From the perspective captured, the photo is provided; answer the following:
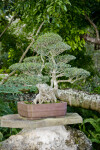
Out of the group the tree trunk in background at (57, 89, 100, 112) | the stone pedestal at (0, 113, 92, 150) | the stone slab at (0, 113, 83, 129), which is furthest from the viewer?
the tree trunk in background at (57, 89, 100, 112)

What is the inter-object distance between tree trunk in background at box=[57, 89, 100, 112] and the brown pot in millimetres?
1669

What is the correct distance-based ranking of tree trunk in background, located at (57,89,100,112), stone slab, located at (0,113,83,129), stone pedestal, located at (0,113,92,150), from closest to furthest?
1. stone slab, located at (0,113,83,129)
2. stone pedestal, located at (0,113,92,150)
3. tree trunk in background, located at (57,89,100,112)

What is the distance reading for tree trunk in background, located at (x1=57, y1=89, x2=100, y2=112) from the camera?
3580 mm

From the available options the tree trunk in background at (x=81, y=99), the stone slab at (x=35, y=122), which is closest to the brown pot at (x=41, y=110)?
the stone slab at (x=35, y=122)

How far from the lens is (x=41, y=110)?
6.48 ft

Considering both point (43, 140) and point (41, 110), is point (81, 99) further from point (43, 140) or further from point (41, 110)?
point (41, 110)

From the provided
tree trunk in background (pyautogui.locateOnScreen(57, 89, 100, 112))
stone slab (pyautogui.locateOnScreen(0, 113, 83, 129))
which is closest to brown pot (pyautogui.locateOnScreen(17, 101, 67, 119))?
stone slab (pyautogui.locateOnScreen(0, 113, 83, 129))

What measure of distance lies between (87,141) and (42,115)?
2.32 ft

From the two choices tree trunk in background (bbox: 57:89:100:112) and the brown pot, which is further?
tree trunk in background (bbox: 57:89:100:112)

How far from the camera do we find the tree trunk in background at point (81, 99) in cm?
358

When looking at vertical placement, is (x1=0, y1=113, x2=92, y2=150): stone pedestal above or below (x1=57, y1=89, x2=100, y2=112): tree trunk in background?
above

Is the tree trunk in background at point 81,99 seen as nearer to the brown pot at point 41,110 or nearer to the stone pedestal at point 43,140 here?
the stone pedestal at point 43,140

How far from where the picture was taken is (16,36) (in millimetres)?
6730

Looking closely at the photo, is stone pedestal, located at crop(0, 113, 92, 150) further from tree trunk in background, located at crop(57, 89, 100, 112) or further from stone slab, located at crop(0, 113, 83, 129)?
tree trunk in background, located at crop(57, 89, 100, 112)
